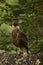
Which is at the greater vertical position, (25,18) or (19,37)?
(19,37)

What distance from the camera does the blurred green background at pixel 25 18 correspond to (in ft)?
27.2

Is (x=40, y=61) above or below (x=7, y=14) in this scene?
above

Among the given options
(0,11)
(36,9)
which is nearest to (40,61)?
(0,11)

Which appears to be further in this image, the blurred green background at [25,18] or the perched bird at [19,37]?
the blurred green background at [25,18]

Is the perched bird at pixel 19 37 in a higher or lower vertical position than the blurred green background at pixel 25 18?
higher

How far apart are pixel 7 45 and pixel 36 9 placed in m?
3.06

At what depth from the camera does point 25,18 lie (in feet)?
32.0

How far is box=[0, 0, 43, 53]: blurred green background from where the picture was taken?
8.29 m

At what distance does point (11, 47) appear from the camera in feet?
24.3

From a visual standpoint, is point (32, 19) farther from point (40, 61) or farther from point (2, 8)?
point (40, 61)

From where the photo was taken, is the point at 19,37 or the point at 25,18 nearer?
the point at 19,37

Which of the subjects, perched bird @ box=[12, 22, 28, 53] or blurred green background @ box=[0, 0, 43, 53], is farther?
blurred green background @ box=[0, 0, 43, 53]

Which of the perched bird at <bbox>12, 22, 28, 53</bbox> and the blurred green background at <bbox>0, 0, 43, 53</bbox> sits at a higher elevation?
the perched bird at <bbox>12, 22, 28, 53</bbox>

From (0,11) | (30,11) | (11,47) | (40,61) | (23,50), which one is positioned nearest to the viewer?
(40,61)
